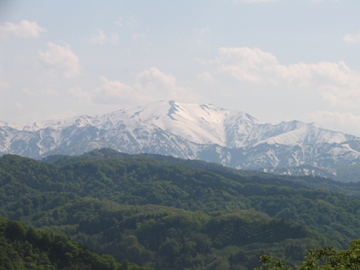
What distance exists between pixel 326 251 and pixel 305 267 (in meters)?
7.05

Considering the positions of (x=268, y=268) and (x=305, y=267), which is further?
(x=268, y=268)

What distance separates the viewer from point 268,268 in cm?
8475

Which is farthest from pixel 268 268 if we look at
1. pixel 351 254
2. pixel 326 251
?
pixel 351 254

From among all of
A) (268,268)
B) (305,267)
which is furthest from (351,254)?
(268,268)

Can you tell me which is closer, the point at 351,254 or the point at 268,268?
the point at 351,254

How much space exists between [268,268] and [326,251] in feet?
28.3

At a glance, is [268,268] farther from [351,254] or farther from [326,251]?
[351,254]

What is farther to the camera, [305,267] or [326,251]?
[326,251]

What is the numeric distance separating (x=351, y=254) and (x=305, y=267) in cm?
625

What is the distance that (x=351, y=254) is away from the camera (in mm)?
72875

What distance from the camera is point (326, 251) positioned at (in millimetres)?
81625

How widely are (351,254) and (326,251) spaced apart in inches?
350

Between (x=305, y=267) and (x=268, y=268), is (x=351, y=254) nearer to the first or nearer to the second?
(x=305, y=267)

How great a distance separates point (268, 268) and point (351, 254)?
1516 cm
